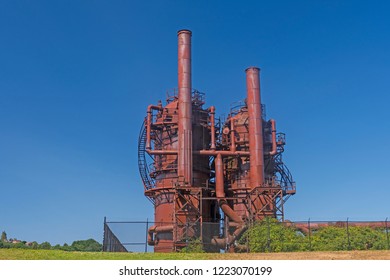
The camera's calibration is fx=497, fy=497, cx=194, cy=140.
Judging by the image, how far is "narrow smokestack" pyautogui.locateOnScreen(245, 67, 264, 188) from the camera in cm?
4709

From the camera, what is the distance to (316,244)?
33188mm

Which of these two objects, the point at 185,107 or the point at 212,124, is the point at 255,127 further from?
the point at 185,107

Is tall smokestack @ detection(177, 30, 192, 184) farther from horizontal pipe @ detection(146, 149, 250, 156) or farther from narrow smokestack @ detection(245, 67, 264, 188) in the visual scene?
narrow smokestack @ detection(245, 67, 264, 188)

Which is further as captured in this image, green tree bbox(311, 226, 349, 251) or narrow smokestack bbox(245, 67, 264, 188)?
narrow smokestack bbox(245, 67, 264, 188)

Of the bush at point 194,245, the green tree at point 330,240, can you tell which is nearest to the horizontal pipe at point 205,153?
the bush at point 194,245

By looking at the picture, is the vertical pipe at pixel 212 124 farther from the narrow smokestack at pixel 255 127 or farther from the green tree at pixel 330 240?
the green tree at pixel 330 240

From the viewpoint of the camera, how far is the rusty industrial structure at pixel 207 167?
146ft

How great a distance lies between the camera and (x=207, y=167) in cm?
5031

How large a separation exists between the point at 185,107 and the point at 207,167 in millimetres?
7023

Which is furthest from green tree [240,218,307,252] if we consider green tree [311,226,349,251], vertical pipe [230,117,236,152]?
vertical pipe [230,117,236,152]

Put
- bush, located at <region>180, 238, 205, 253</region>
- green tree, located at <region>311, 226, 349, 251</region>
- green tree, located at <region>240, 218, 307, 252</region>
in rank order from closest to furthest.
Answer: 1. green tree, located at <region>311, 226, 349, 251</region>
2. green tree, located at <region>240, 218, 307, 252</region>
3. bush, located at <region>180, 238, 205, 253</region>

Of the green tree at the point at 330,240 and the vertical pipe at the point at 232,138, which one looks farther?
the vertical pipe at the point at 232,138
